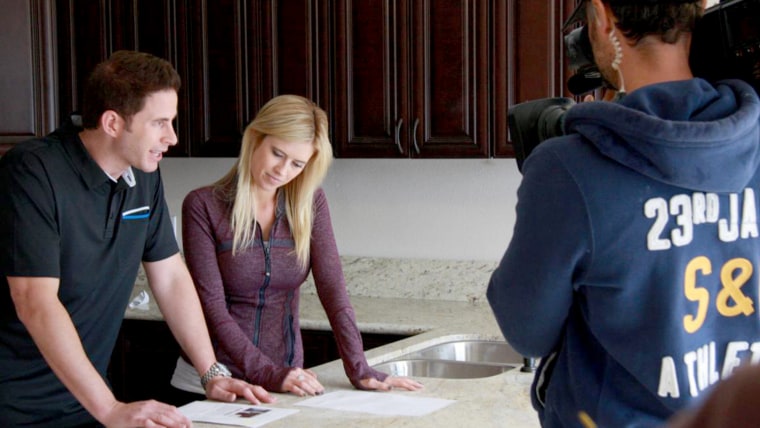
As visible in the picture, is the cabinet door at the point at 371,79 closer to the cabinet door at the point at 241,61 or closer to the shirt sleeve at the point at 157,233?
the cabinet door at the point at 241,61

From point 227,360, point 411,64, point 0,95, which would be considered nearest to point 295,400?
point 227,360

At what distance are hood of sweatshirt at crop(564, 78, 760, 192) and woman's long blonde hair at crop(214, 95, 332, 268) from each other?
59.0 inches

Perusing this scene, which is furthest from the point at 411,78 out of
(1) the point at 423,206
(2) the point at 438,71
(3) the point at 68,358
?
(3) the point at 68,358

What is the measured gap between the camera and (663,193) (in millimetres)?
1079

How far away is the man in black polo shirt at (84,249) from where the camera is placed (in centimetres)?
190

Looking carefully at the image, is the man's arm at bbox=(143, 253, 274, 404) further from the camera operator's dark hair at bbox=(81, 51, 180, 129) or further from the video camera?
the video camera

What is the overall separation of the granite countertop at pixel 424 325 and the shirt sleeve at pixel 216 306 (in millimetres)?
117

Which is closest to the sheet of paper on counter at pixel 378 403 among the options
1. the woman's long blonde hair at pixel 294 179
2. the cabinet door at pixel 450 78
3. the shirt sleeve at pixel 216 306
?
the shirt sleeve at pixel 216 306

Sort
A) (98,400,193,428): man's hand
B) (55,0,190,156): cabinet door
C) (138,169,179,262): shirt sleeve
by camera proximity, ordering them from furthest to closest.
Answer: (55,0,190,156): cabinet door < (138,169,179,262): shirt sleeve < (98,400,193,428): man's hand

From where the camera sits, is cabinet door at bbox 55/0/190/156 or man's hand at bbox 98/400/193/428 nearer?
man's hand at bbox 98/400/193/428

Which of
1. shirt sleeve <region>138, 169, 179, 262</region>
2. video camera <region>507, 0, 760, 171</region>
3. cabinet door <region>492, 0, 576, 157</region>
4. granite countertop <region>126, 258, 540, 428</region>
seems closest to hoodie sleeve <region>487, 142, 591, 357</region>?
video camera <region>507, 0, 760, 171</region>

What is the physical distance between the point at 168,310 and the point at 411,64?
1513 millimetres

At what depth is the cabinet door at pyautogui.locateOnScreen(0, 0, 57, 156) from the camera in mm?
3389

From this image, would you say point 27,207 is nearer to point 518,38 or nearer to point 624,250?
point 624,250
